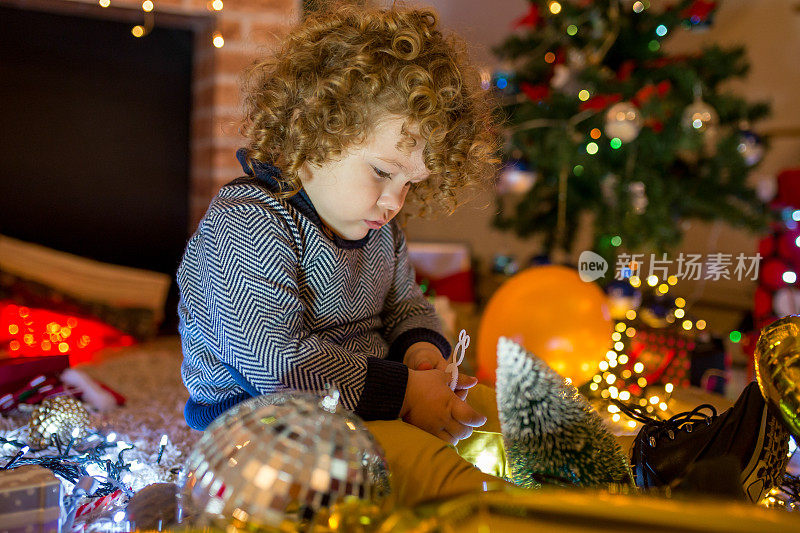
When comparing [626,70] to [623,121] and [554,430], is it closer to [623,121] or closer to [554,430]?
[623,121]

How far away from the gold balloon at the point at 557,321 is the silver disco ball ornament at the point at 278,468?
668 mm

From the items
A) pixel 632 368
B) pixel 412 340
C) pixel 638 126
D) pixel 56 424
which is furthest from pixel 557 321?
pixel 56 424

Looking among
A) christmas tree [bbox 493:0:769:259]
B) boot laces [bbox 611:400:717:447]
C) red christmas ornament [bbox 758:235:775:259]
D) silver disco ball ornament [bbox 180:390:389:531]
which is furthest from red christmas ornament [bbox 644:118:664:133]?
silver disco ball ornament [bbox 180:390:389:531]

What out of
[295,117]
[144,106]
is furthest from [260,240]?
[144,106]

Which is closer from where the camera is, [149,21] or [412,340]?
[412,340]

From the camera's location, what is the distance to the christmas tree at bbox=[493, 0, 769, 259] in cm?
173

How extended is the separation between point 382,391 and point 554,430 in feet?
0.66

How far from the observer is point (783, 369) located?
0.64 metres

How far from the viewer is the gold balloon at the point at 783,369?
0.63m

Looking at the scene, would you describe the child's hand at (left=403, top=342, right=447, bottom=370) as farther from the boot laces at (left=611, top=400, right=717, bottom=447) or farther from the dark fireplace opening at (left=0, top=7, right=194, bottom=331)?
the dark fireplace opening at (left=0, top=7, right=194, bottom=331)

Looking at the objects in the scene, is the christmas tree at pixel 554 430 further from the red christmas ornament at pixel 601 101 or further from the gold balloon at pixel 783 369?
the red christmas ornament at pixel 601 101

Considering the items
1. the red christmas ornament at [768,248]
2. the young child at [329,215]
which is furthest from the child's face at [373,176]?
the red christmas ornament at [768,248]

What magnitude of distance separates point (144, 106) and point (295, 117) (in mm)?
1186

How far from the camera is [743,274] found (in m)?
1.08
